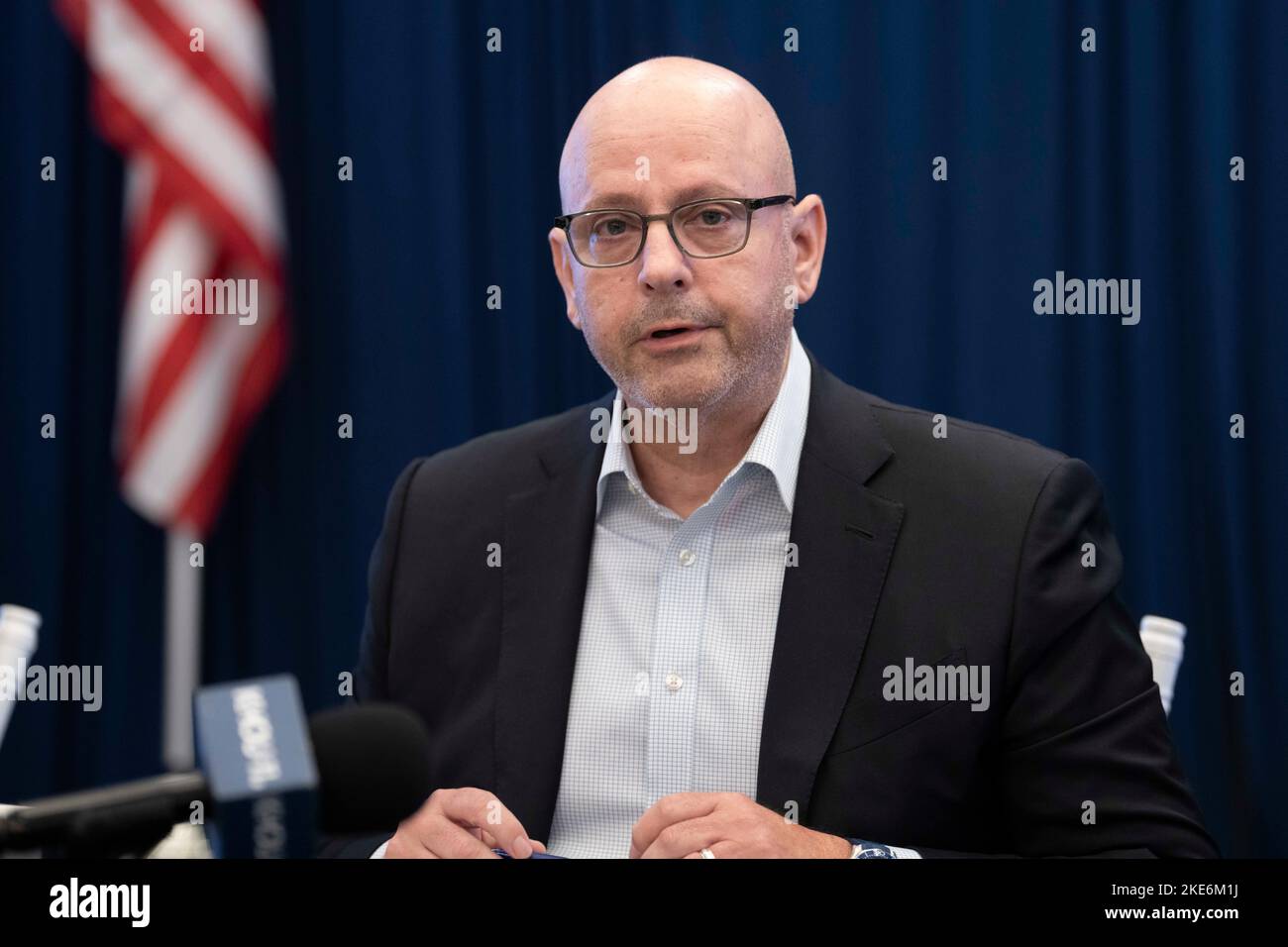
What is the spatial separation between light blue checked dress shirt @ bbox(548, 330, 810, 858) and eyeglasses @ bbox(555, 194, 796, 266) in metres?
0.25

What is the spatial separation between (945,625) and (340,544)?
1.79 metres

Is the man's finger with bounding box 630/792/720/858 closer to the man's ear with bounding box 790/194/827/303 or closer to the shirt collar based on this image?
the shirt collar

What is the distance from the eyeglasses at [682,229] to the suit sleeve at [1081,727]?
0.61m

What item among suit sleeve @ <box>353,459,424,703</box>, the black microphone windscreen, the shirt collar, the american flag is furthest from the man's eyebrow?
the american flag

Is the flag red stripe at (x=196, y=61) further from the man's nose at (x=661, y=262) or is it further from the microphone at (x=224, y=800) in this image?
the microphone at (x=224, y=800)

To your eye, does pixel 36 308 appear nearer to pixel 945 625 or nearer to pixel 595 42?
pixel 595 42

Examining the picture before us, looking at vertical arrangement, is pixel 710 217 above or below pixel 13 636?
above

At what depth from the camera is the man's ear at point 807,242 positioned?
2.14 m

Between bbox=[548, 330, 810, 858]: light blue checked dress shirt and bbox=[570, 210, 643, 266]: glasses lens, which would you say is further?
bbox=[570, 210, 643, 266]: glasses lens

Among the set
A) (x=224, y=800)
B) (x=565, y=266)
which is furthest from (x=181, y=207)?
(x=224, y=800)

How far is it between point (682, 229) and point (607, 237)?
0.11m

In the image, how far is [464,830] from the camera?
63.2 inches

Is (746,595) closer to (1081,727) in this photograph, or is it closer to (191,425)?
(1081,727)

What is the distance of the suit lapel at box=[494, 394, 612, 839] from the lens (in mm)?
1896
